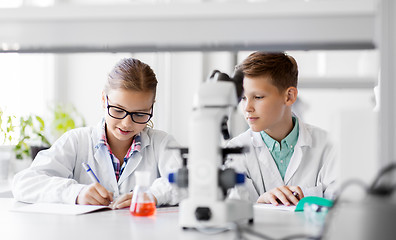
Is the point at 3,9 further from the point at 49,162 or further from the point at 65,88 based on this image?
the point at 65,88

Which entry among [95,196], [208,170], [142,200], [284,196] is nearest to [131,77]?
[95,196]

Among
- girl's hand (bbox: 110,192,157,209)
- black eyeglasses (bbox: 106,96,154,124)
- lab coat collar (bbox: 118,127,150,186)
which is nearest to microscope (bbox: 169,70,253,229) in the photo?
girl's hand (bbox: 110,192,157,209)

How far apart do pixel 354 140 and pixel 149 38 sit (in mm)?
506

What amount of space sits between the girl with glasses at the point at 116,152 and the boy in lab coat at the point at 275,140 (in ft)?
1.22

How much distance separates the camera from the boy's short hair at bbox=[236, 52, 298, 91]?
6.57 feet

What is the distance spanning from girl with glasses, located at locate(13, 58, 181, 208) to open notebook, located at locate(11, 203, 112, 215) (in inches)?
3.6

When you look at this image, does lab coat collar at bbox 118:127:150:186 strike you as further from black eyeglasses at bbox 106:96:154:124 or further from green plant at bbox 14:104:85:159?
green plant at bbox 14:104:85:159

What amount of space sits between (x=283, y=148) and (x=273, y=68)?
38cm

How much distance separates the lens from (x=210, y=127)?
3.32 feet

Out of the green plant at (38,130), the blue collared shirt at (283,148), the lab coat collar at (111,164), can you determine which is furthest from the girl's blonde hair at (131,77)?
the green plant at (38,130)

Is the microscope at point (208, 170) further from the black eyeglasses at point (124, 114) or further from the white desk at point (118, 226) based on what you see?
the black eyeglasses at point (124, 114)

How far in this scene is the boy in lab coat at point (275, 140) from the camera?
1971mm

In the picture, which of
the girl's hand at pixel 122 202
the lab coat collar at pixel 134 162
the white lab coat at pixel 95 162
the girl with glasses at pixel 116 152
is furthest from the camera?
the lab coat collar at pixel 134 162

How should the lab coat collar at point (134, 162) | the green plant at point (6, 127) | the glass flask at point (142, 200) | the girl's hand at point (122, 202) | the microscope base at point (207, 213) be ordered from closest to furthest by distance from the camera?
the microscope base at point (207, 213)
the glass flask at point (142, 200)
the girl's hand at point (122, 202)
the lab coat collar at point (134, 162)
the green plant at point (6, 127)
